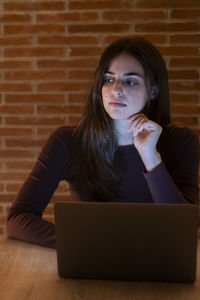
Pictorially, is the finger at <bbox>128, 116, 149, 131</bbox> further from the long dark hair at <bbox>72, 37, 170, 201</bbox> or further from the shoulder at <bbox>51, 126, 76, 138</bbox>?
the shoulder at <bbox>51, 126, 76, 138</bbox>

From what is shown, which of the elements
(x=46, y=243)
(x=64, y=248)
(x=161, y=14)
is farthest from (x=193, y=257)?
(x=161, y=14)

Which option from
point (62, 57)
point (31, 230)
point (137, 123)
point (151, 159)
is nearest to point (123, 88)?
point (137, 123)

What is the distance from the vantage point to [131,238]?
0.86 m

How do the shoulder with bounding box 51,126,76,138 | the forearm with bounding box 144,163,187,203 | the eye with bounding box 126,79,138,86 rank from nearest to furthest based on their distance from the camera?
the forearm with bounding box 144,163,187,203, the eye with bounding box 126,79,138,86, the shoulder with bounding box 51,126,76,138

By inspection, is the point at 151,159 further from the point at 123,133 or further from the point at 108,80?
the point at 108,80

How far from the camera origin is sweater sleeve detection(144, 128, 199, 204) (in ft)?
4.34

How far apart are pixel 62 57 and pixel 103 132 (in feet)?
3.30

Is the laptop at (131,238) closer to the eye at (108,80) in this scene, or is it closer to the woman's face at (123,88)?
the woman's face at (123,88)

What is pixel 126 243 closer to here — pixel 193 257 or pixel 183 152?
pixel 193 257

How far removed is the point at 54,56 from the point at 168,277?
1.83 m

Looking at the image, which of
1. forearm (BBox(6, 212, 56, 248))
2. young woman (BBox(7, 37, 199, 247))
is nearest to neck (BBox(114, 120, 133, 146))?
young woman (BBox(7, 37, 199, 247))

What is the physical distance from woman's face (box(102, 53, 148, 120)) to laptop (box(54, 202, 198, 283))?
689 mm

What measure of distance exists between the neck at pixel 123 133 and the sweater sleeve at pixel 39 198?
9.2 inches

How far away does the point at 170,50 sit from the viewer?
2.37 metres
